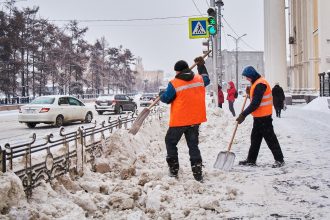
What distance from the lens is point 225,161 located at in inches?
269

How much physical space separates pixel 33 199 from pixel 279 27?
31757 mm

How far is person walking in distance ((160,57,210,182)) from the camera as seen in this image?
20.0 ft

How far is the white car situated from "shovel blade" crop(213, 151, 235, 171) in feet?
36.5

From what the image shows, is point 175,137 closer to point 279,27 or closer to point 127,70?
point 279,27

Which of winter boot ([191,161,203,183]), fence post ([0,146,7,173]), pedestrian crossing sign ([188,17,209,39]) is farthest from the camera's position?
pedestrian crossing sign ([188,17,209,39])

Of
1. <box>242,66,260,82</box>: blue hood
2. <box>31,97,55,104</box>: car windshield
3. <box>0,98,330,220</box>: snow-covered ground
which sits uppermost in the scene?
<box>242,66,260,82</box>: blue hood

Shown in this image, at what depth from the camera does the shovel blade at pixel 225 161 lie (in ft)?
22.2

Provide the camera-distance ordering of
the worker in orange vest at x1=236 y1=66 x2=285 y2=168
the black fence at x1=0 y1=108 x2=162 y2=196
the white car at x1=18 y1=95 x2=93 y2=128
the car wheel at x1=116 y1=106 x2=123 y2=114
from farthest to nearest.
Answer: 1. the car wheel at x1=116 y1=106 x2=123 y2=114
2. the white car at x1=18 y1=95 x2=93 y2=128
3. the worker in orange vest at x1=236 y1=66 x2=285 y2=168
4. the black fence at x1=0 y1=108 x2=162 y2=196

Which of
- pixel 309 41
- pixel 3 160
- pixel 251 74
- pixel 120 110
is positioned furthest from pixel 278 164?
pixel 309 41

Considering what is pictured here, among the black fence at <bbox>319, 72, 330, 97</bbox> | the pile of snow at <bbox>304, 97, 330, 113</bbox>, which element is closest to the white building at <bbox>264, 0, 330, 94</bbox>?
the black fence at <bbox>319, 72, 330, 97</bbox>

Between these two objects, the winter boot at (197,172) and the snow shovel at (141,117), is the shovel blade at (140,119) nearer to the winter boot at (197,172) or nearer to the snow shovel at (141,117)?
the snow shovel at (141,117)

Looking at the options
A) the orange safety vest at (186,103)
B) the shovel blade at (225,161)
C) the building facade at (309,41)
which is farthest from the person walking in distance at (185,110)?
the building facade at (309,41)

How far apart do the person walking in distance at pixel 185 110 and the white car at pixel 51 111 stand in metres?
11.3

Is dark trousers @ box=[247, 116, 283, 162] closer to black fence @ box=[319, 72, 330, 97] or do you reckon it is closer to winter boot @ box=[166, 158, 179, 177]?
winter boot @ box=[166, 158, 179, 177]
